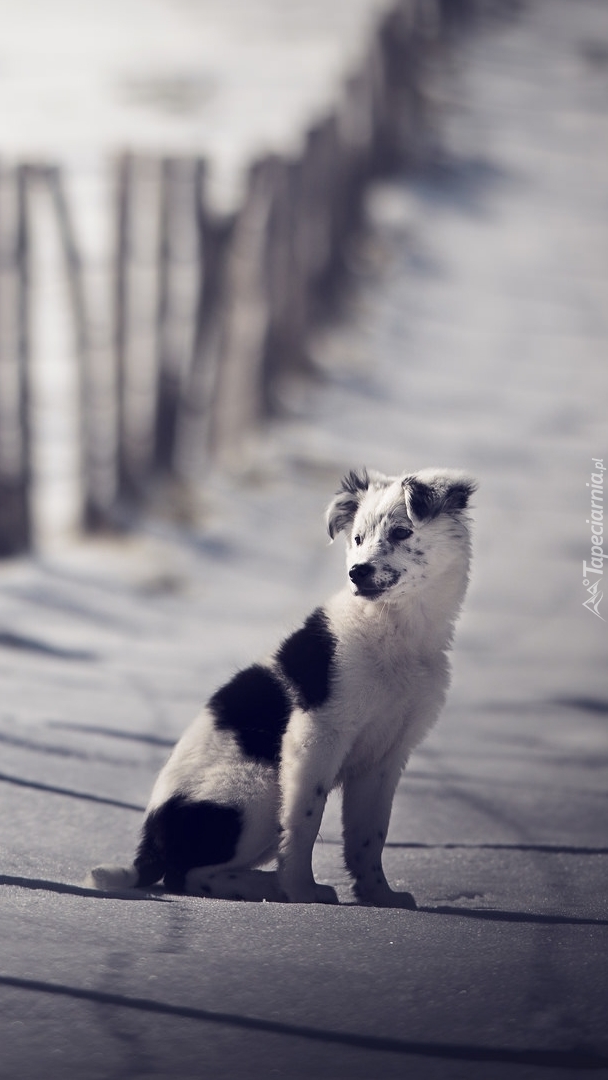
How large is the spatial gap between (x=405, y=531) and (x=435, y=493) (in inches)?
4.7

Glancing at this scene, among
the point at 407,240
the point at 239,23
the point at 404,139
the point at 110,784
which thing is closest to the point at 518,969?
the point at 110,784

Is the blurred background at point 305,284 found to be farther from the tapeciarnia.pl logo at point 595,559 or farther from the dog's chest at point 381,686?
the dog's chest at point 381,686

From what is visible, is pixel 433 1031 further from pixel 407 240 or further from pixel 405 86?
pixel 405 86

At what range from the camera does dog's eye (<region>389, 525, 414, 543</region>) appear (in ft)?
10.2

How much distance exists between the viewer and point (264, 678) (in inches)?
125

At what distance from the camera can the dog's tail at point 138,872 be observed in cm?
299

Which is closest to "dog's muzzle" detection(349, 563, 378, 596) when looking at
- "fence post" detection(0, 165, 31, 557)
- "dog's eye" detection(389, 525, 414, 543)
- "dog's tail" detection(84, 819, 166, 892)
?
"dog's eye" detection(389, 525, 414, 543)

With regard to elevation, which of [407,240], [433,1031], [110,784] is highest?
[433,1031]

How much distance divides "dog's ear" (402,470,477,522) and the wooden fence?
141 inches

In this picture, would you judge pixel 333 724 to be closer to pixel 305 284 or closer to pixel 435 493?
pixel 435 493

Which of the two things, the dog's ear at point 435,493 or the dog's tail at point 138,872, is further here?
the dog's ear at point 435,493

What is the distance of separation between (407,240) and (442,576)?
9581mm

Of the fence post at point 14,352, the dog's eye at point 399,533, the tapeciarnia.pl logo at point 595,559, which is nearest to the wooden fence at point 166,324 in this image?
the fence post at point 14,352

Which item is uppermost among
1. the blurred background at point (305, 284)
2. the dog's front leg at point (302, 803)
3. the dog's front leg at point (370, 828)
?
the dog's front leg at point (302, 803)
